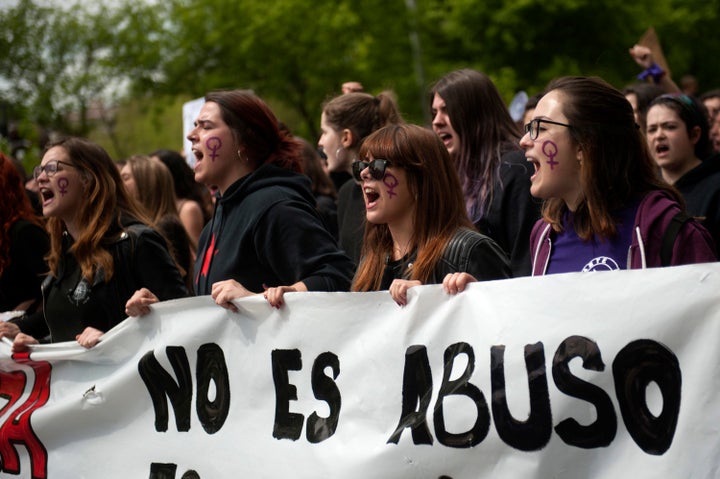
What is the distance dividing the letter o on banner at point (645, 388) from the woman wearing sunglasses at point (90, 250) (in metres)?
2.50

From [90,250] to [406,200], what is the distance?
1.78m

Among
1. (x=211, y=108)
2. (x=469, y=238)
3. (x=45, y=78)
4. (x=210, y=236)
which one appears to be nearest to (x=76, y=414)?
(x=210, y=236)

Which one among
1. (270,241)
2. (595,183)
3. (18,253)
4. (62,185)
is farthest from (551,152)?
(18,253)

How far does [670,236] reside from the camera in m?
3.55

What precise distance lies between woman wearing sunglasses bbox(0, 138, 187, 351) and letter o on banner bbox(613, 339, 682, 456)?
250cm

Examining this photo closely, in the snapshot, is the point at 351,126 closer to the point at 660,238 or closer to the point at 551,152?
the point at 551,152

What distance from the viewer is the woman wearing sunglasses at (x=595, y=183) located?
12.0 feet

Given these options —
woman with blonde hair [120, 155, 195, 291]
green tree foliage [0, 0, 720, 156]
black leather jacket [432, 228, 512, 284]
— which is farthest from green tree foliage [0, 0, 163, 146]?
black leather jacket [432, 228, 512, 284]

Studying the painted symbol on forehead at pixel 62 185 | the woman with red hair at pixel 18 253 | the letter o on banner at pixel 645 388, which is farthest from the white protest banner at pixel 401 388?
the woman with red hair at pixel 18 253

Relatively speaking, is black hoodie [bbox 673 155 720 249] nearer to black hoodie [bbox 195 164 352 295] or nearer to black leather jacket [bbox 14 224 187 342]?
black hoodie [bbox 195 164 352 295]

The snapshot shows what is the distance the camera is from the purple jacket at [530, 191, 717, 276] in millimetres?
3533

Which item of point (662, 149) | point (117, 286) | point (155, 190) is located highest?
point (662, 149)

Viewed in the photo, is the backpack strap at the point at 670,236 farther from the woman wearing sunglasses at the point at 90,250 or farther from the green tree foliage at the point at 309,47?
the green tree foliage at the point at 309,47

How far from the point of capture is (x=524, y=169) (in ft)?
17.1
